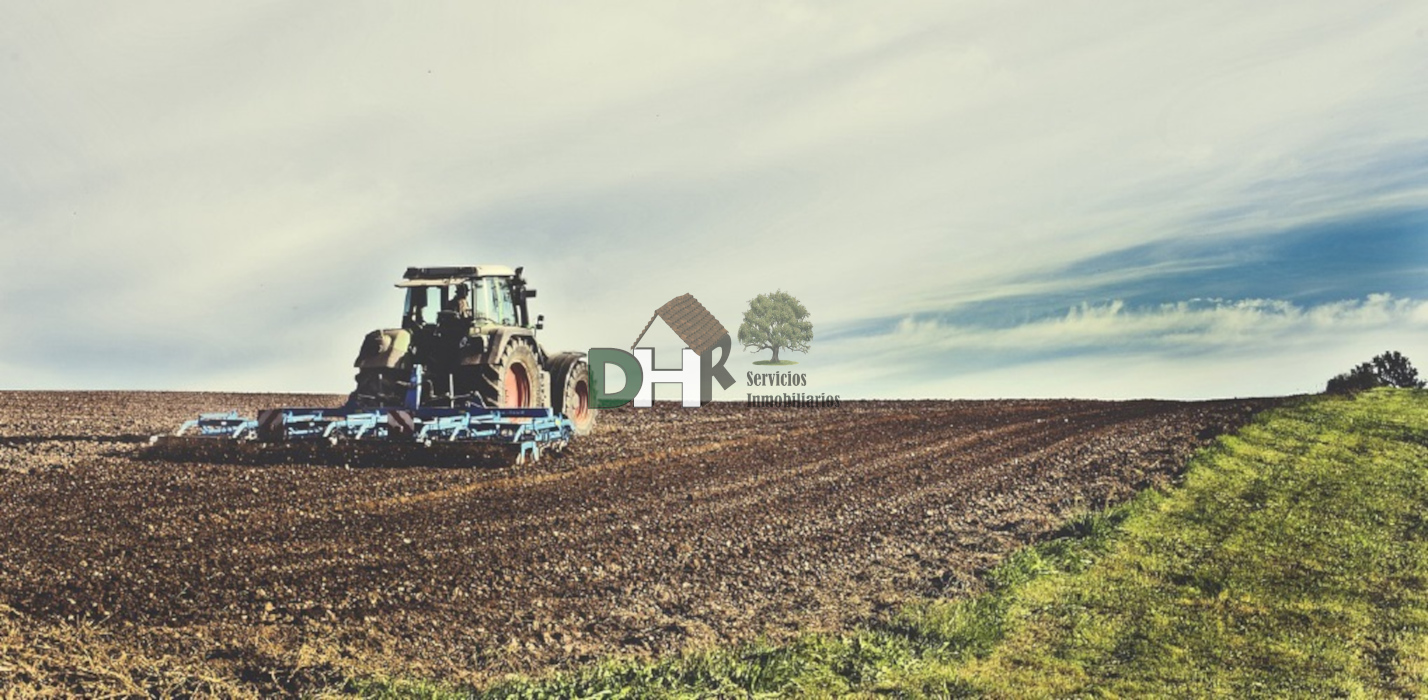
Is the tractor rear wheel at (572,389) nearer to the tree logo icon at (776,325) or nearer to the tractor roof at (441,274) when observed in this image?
the tractor roof at (441,274)

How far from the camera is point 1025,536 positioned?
11273 mm

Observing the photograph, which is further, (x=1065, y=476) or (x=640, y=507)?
(x=1065, y=476)

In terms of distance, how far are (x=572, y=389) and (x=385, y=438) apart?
4.36 metres

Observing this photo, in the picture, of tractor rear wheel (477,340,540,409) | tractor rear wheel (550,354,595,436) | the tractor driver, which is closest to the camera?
tractor rear wheel (477,340,540,409)

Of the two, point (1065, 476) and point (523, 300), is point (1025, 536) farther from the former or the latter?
point (523, 300)

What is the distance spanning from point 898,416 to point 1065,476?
34.2 feet

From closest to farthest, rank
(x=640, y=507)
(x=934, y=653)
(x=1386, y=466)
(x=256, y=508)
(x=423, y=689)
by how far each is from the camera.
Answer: (x=423, y=689) < (x=934, y=653) < (x=256, y=508) < (x=640, y=507) < (x=1386, y=466)

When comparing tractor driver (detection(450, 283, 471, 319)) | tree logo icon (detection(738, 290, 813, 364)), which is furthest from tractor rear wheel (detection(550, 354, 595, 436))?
A: tree logo icon (detection(738, 290, 813, 364))

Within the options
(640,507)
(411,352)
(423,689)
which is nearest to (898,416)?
(411,352)

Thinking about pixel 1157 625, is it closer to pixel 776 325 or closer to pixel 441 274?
pixel 441 274

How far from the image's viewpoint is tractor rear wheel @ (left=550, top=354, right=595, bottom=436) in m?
18.4

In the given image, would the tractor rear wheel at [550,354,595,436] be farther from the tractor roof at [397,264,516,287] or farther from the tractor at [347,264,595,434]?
the tractor roof at [397,264,516,287]

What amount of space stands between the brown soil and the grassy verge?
566mm

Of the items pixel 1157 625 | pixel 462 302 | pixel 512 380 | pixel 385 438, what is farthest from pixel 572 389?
pixel 1157 625
